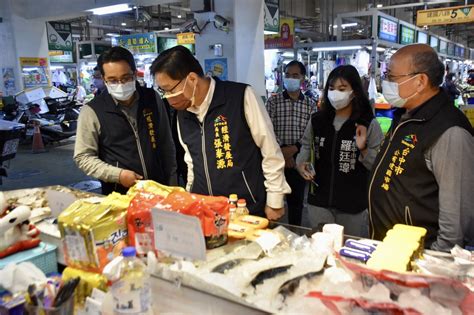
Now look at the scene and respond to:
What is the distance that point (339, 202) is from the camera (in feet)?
8.39

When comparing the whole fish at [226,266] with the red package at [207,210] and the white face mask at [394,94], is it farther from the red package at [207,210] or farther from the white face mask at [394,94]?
the white face mask at [394,94]

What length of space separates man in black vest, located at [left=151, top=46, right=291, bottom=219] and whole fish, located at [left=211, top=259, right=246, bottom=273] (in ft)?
2.77

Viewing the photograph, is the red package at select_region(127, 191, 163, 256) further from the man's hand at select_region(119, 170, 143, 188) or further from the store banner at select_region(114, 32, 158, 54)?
the store banner at select_region(114, 32, 158, 54)

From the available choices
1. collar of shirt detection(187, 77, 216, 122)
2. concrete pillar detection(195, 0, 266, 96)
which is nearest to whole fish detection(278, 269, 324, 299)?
collar of shirt detection(187, 77, 216, 122)

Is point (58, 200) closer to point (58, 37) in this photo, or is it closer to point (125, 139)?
point (125, 139)

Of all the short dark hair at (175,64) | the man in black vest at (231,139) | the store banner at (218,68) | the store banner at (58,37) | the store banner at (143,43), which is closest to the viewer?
the short dark hair at (175,64)

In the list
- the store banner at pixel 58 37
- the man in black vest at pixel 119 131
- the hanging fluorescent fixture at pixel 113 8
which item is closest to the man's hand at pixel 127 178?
the man in black vest at pixel 119 131

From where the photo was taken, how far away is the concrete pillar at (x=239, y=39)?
21.3ft

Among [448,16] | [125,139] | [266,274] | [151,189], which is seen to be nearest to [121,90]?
[125,139]

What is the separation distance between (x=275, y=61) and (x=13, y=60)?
757 cm

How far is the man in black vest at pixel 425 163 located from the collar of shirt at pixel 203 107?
90cm

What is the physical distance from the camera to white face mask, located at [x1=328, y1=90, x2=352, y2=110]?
2.62 metres

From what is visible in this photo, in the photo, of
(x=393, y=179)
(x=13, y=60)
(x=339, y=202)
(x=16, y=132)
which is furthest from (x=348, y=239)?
(x=13, y=60)

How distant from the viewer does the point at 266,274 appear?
1.28 meters
